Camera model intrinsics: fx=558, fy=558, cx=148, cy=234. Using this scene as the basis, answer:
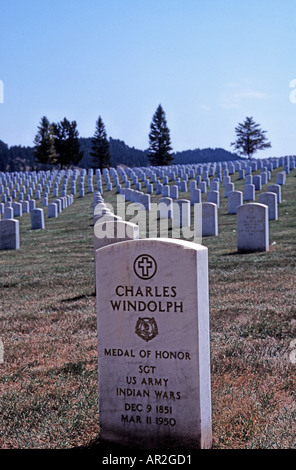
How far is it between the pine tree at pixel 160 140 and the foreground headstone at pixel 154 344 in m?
80.2

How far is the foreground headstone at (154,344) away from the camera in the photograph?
13.1ft

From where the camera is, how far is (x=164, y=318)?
4.07 meters

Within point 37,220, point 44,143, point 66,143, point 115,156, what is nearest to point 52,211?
point 37,220

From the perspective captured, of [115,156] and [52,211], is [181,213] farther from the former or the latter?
[115,156]

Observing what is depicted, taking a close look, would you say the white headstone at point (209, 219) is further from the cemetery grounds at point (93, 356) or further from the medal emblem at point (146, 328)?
the medal emblem at point (146, 328)

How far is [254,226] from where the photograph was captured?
14531 mm

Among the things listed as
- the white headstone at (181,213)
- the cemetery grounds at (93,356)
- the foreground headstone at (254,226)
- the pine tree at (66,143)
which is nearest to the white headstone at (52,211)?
the white headstone at (181,213)

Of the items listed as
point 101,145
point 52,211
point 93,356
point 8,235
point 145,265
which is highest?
point 101,145

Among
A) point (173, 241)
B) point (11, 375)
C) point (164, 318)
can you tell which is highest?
point (173, 241)

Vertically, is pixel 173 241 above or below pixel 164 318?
above

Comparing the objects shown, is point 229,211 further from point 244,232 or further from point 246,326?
point 246,326

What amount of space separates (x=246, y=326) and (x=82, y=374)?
2332mm

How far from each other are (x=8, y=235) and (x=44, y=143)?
65262 mm
